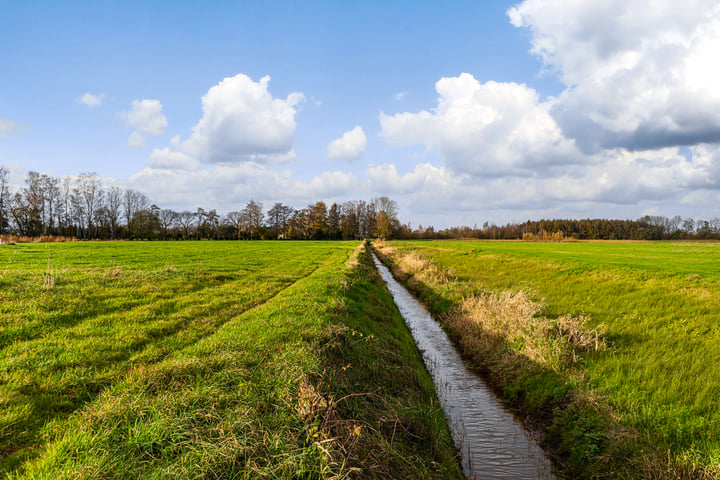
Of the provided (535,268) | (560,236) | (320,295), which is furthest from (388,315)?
(560,236)

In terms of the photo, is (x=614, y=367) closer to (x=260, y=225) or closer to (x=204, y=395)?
(x=204, y=395)

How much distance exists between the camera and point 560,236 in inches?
5768

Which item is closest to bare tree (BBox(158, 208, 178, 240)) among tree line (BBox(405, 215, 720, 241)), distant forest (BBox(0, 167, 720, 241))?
distant forest (BBox(0, 167, 720, 241))

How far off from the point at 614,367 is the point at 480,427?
13.5 ft

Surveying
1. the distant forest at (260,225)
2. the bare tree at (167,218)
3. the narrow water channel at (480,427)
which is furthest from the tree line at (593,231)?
the narrow water channel at (480,427)

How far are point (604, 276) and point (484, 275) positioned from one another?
26.7 feet

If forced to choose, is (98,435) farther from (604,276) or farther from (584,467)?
(604,276)

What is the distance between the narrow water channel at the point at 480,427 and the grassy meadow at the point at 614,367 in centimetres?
49

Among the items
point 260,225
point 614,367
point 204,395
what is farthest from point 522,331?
point 260,225

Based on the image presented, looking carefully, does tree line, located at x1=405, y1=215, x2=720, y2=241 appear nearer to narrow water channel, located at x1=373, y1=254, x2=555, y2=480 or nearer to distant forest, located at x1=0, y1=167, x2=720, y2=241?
distant forest, located at x1=0, y1=167, x2=720, y2=241

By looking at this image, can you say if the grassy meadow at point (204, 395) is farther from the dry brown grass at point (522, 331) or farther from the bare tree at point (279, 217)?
the bare tree at point (279, 217)

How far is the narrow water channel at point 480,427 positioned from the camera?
274 inches

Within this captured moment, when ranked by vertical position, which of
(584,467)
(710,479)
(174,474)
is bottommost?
(584,467)

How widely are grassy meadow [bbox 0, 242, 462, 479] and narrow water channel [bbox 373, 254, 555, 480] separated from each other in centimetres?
69
